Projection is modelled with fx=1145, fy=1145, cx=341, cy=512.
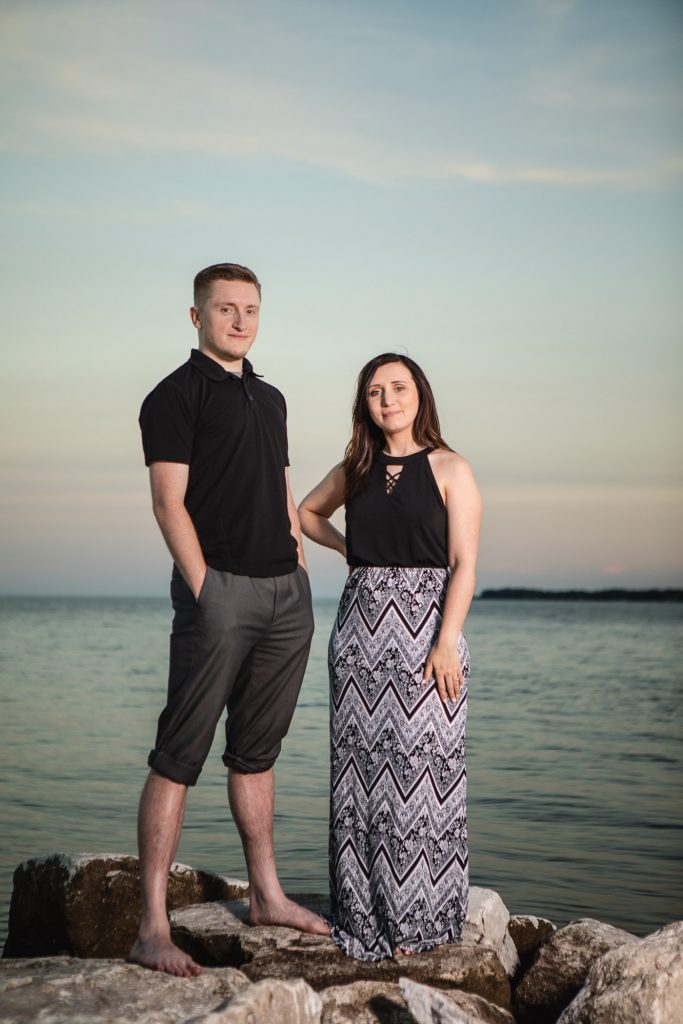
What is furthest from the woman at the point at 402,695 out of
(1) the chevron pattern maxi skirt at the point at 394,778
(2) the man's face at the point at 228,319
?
(2) the man's face at the point at 228,319

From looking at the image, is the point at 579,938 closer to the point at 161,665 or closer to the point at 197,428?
the point at 197,428

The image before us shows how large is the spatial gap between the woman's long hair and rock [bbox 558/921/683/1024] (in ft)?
6.37

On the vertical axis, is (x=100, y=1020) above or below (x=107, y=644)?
above

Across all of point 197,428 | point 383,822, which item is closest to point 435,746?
point 383,822

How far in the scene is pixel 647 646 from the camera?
3819 centimetres

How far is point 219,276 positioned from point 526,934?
3.26 m

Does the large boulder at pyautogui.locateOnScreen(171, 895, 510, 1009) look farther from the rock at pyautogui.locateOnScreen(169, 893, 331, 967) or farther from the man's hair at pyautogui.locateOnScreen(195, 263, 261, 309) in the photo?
the man's hair at pyautogui.locateOnScreen(195, 263, 261, 309)

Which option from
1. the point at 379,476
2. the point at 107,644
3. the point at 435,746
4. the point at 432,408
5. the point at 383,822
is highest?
the point at 432,408

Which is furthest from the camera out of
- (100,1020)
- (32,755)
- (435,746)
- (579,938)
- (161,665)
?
(161,665)

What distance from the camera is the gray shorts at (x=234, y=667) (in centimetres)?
400

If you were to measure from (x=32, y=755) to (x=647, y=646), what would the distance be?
28.8m

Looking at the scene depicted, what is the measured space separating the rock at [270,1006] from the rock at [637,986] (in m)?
0.99

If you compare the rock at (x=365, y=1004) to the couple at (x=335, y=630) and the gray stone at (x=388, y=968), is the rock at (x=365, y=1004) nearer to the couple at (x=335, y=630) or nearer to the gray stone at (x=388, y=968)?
the gray stone at (x=388, y=968)

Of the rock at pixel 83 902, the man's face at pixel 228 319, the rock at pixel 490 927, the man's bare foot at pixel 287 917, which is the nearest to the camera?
the man's face at pixel 228 319
